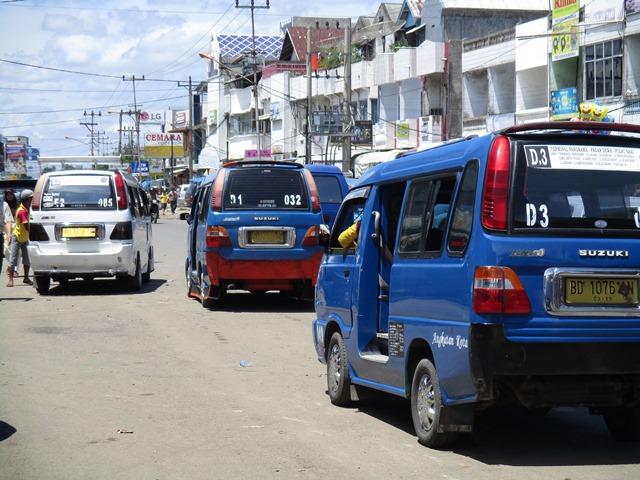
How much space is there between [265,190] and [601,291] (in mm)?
10099

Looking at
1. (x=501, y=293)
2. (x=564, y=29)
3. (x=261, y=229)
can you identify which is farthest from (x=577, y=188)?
(x=564, y=29)

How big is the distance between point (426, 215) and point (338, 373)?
2.24 m

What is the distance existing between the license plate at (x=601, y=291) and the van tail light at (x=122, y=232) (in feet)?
43.2

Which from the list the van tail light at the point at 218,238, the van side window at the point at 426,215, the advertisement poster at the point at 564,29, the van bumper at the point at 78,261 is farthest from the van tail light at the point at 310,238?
the advertisement poster at the point at 564,29

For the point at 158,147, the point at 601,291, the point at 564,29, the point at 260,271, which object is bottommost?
the point at 260,271

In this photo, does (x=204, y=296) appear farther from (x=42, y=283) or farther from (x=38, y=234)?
(x=42, y=283)

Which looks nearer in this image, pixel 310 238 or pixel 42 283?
pixel 310 238

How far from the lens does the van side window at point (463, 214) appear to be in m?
6.82

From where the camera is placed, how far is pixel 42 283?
63.7 feet

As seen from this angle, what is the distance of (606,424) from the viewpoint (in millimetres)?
7918

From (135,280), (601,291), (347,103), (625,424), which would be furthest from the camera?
(347,103)

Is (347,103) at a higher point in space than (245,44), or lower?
lower

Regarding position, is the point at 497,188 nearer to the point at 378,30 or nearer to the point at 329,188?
the point at 329,188

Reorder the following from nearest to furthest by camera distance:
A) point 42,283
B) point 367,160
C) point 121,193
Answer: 1. point 121,193
2. point 42,283
3. point 367,160
